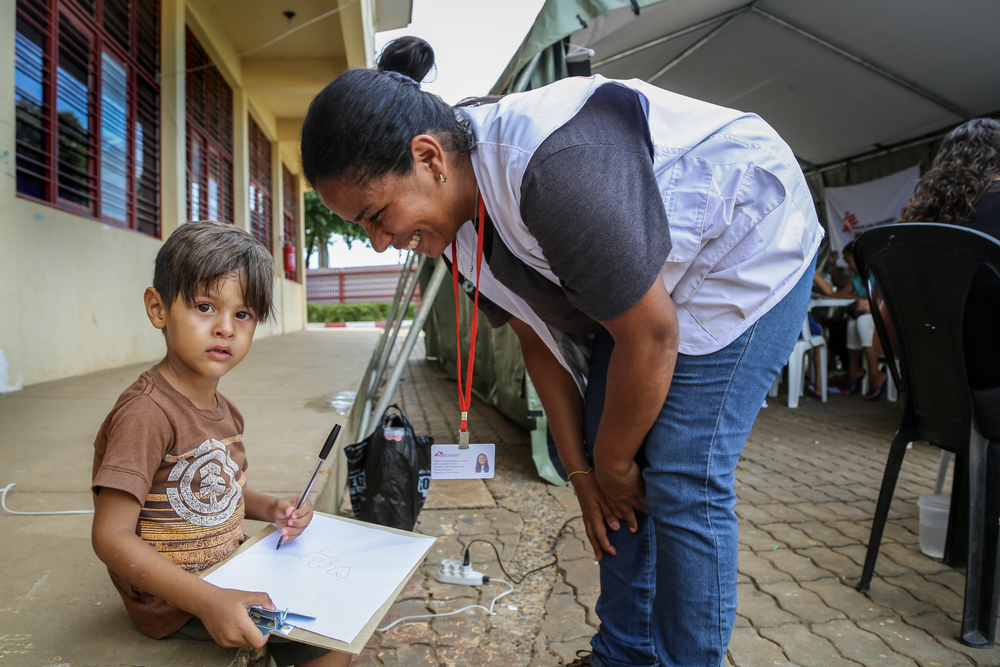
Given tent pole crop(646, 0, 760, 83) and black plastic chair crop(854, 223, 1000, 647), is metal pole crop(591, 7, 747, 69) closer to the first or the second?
tent pole crop(646, 0, 760, 83)

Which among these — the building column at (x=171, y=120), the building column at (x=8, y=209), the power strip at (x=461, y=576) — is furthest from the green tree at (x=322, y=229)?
the power strip at (x=461, y=576)

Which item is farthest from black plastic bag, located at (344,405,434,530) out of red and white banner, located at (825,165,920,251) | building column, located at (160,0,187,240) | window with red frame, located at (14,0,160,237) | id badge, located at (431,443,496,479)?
red and white banner, located at (825,165,920,251)

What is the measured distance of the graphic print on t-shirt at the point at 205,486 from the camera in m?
1.10

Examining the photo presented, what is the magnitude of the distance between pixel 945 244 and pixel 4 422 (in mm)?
3823

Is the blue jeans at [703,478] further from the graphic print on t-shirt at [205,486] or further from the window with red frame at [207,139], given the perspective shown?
the window with red frame at [207,139]

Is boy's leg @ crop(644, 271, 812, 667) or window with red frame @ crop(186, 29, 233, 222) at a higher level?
window with red frame @ crop(186, 29, 233, 222)

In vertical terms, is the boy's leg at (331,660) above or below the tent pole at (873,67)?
below

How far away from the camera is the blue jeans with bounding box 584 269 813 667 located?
1099 millimetres

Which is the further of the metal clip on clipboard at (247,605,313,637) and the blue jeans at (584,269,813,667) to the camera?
the blue jeans at (584,269,813,667)

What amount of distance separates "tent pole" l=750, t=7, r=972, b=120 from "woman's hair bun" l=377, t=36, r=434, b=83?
4640 mm

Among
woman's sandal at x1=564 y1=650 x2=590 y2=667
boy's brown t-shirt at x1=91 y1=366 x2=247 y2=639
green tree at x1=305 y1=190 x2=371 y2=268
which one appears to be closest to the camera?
boy's brown t-shirt at x1=91 y1=366 x2=247 y2=639

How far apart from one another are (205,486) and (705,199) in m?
1.04

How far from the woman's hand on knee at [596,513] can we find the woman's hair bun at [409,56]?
3.10 feet

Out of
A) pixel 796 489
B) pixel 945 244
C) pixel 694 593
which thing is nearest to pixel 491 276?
pixel 694 593
